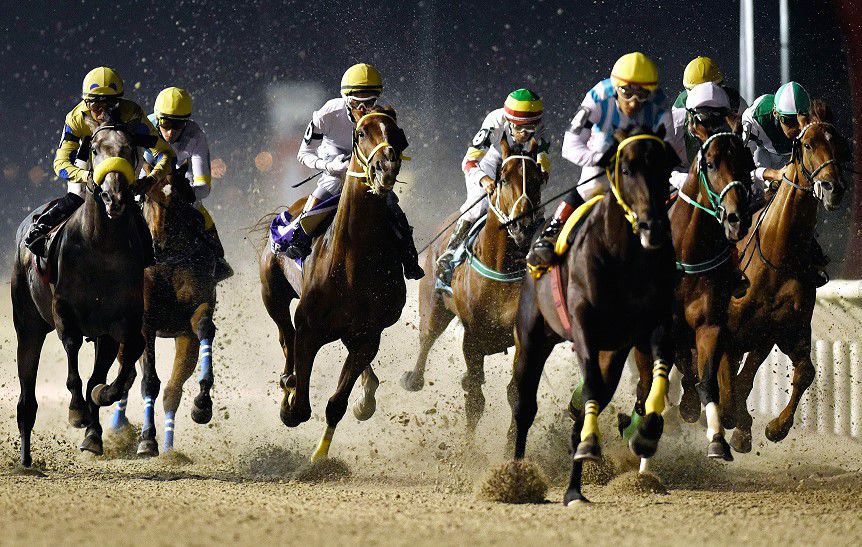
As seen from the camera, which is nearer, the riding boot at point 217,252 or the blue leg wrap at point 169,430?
the blue leg wrap at point 169,430

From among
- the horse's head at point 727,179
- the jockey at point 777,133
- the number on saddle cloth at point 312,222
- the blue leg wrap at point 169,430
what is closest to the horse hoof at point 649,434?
the horse's head at point 727,179

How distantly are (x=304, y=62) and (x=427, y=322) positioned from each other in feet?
38.7

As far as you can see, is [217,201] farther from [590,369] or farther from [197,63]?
[590,369]

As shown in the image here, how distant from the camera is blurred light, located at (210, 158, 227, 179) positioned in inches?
848

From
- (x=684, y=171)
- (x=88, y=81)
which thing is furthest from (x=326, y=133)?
(x=684, y=171)

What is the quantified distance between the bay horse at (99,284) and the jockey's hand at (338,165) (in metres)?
1.22

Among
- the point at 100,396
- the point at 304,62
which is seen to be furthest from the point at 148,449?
the point at 304,62

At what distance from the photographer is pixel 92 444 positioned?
27.4ft

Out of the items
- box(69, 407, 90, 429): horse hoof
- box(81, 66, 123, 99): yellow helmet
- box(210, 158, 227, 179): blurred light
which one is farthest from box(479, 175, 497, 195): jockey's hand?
box(210, 158, 227, 179): blurred light

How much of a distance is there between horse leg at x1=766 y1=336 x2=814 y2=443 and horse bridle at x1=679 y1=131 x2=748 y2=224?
3.98 ft

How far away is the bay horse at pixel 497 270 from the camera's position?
877 centimetres

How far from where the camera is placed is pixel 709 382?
8094 mm

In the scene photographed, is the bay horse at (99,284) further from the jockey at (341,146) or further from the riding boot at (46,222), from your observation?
the jockey at (341,146)

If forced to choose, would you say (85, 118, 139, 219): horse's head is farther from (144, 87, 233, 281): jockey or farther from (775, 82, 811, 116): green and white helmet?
(775, 82, 811, 116): green and white helmet
